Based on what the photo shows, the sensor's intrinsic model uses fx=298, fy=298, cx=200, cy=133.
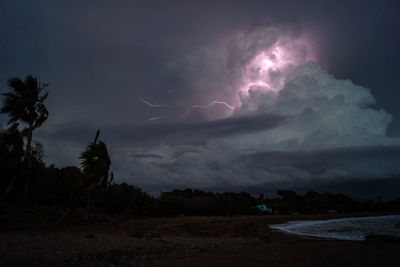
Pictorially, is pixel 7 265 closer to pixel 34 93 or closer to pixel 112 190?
pixel 34 93

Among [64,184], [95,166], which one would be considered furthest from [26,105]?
[64,184]

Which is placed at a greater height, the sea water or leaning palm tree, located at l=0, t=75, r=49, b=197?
leaning palm tree, located at l=0, t=75, r=49, b=197

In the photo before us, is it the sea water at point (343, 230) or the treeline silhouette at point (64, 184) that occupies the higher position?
the treeline silhouette at point (64, 184)

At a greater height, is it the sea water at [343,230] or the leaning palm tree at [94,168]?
the leaning palm tree at [94,168]

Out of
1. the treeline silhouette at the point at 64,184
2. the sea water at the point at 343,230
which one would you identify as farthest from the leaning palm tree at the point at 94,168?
the sea water at the point at 343,230

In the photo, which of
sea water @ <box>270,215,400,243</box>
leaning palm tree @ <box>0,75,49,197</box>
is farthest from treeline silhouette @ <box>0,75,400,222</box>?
sea water @ <box>270,215,400,243</box>

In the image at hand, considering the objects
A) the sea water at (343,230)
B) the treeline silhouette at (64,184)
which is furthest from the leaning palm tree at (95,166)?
the sea water at (343,230)

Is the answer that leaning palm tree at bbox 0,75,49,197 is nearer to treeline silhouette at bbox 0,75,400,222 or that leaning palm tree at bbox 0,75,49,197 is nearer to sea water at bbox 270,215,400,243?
treeline silhouette at bbox 0,75,400,222

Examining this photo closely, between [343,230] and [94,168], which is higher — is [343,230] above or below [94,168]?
below

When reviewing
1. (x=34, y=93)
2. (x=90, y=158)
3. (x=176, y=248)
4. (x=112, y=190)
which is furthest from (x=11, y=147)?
(x=112, y=190)

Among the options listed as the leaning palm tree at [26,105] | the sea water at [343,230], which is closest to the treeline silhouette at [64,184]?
the leaning palm tree at [26,105]

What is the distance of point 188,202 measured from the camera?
70.6 meters

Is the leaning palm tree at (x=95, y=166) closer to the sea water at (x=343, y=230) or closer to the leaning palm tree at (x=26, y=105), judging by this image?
the leaning palm tree at (x=26, y=105)

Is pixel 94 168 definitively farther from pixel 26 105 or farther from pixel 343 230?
pixel 343 230
